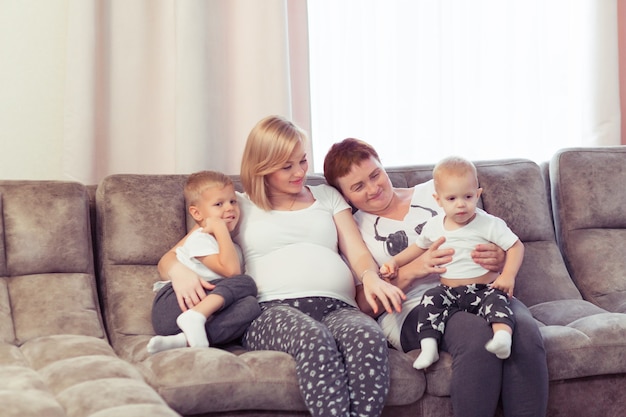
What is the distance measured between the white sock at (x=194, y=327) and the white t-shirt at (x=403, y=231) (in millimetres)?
559

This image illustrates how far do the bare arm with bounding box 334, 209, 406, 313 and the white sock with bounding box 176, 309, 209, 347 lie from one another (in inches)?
19.0

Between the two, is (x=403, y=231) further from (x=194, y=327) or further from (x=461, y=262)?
(x=194, y=327)

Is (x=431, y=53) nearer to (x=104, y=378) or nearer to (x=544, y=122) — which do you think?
(x=544, y=122)

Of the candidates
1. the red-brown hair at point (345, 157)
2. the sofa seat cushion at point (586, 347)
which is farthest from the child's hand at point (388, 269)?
the sofa seat cushion at point (586, 347)

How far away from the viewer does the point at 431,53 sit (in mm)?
3959

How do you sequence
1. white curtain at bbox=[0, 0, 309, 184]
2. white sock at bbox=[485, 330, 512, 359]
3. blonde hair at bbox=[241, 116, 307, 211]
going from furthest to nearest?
1. white curtain at bbox=[0, 0, 309, 184]
2. blonde hair at bbox=[241, 116, 307, 211]
3. white sock at bbox=[485, 330, 512, 359]

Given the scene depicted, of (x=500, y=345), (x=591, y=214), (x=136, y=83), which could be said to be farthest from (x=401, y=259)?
(x=136, y=83)

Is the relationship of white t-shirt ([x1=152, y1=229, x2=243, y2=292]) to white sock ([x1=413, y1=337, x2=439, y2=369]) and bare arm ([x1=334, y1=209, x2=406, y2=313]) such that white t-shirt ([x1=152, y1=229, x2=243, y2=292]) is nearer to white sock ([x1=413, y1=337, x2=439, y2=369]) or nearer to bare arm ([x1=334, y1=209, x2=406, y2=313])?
bare arm ([x1=334, y1=209, x2=406, y2=313])

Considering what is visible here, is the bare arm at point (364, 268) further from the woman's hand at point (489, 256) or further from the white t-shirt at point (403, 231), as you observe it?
the woman's hand at point (489, 256)

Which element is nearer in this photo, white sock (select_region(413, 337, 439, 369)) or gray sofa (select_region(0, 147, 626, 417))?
gray sofa (select_region(0, 147, 626, 417))

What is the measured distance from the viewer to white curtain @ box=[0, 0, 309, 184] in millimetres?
3277

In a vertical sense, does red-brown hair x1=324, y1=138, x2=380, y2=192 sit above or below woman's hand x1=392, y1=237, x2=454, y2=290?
above

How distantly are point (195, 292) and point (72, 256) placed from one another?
463 mm

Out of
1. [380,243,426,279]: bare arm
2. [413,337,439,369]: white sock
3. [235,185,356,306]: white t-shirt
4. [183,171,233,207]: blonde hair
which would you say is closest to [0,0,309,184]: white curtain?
[183,171,233,207]: blonde hair
